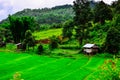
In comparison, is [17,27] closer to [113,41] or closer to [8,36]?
[8,36]

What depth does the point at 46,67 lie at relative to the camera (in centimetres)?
5984

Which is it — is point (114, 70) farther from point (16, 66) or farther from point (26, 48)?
point (26, 48)

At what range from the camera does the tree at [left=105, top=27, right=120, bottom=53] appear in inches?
2922

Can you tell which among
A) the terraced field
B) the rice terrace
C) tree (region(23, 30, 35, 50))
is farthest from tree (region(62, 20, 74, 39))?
the terraced field

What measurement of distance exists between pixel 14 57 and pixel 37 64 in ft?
31.0

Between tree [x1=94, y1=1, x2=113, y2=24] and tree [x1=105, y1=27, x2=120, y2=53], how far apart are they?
25769 millimetres

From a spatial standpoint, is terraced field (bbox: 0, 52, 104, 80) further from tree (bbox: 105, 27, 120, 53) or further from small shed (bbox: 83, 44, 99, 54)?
small shed (bbox: 83, 44, 99, 54)

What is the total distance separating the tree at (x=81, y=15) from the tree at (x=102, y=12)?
536cm

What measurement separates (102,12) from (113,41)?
2983cm

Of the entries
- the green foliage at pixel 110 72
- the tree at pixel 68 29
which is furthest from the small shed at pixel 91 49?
the green foliage at pixel 110 72

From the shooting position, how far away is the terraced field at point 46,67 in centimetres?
5076

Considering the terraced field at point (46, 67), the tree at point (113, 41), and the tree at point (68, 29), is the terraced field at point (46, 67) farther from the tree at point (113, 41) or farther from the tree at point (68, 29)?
the tree at point (68, 29)

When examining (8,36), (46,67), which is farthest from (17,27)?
(46,67)

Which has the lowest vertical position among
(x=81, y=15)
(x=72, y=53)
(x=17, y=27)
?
(x=72, y=53)
